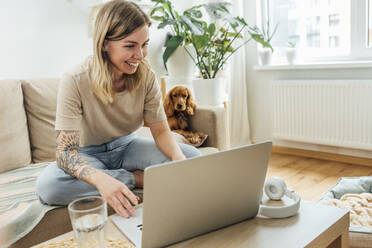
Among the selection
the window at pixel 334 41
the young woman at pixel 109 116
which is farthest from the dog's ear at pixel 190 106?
the window at pixel 334 41

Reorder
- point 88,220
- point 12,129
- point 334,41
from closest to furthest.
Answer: point 88,220, point 12,129, point 334,41

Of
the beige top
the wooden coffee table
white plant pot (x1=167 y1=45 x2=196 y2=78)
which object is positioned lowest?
the wooden coffee table

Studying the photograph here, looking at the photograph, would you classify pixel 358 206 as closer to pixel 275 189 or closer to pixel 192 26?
pixel 275 189

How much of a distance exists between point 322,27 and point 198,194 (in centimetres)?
254

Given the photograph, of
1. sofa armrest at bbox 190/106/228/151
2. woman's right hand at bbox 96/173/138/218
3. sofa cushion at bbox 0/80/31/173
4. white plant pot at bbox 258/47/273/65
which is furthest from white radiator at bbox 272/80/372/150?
woman's right hand at bbox 96/173/138/218

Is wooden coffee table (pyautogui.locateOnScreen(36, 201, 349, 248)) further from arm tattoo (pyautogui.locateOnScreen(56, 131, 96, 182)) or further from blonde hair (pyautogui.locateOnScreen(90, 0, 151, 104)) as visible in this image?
blonde hair (pyautogui.locateOnScreen(90, 0, 151, 104))

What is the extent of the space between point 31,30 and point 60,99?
1062mm

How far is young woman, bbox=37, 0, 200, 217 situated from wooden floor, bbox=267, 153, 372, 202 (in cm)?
110

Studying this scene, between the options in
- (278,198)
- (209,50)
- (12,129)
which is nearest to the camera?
(278,198)

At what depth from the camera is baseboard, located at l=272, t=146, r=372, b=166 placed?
2.67 m

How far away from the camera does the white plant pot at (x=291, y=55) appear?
9.44ft

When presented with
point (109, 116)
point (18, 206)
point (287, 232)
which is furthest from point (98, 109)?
point (287, 232)

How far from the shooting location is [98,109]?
1.37m

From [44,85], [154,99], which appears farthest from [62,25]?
[154,99]
